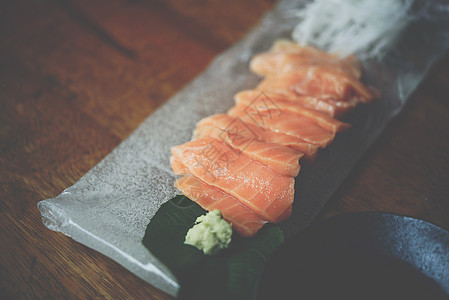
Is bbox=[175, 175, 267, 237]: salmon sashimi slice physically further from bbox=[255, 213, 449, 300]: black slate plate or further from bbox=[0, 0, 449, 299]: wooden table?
bbox=[0, 0, 449, 299]: wooden table

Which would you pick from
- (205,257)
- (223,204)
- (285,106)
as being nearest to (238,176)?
(223,204)

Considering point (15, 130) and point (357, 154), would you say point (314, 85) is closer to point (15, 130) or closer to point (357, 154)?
point (357, 154)

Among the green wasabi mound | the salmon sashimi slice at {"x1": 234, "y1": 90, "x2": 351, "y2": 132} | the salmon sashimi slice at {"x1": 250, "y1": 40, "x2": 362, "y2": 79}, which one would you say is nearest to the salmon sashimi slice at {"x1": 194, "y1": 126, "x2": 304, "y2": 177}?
the salmon sashimi slice at {"x1": 234, "y1": 90, "x2": 351, "y2": 132}

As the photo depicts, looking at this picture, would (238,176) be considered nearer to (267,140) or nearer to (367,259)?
(267,140)

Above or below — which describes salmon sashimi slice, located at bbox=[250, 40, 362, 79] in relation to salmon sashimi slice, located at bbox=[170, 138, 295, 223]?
above

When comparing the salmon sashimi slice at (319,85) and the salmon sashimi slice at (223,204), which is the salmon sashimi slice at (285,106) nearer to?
the salmon sashimi slice at (319,85)
